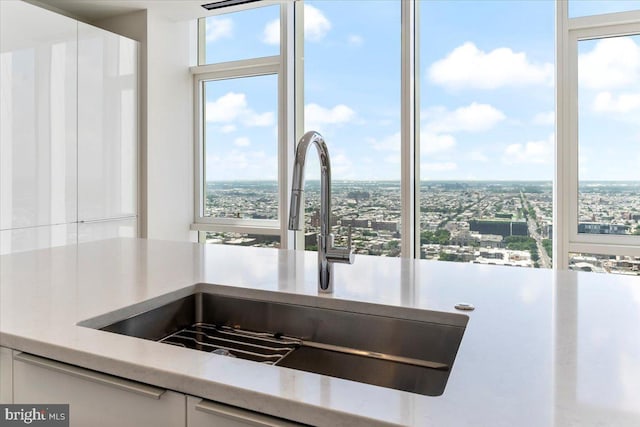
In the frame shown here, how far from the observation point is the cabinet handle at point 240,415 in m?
0.59

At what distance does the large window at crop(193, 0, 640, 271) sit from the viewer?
285cm

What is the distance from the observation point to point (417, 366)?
945 millimetres

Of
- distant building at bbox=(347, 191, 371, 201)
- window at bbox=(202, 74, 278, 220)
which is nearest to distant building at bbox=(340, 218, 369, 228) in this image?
distant building at bbox=(347, 191, 371, 201)

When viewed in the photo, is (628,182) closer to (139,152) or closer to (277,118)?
(277,118)

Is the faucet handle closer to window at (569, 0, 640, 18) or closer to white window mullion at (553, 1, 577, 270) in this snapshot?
white window mullion at (553, 1, 577, 270)

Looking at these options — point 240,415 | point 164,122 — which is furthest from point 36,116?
point 240,415

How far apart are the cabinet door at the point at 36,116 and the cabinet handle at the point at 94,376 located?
2.14 metres

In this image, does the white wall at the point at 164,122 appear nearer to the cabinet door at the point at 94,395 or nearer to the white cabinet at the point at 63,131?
the white cabinet at the point at 63,131

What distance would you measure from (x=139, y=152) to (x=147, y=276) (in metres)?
2.50

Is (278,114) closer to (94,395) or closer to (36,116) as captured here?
(36,116)

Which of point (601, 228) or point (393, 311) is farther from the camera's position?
point (601, 228)

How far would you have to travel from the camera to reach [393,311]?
38.4 inches

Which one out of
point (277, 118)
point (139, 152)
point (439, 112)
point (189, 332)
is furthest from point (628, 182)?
point (139, 152)

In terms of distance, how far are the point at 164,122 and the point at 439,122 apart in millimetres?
2156
